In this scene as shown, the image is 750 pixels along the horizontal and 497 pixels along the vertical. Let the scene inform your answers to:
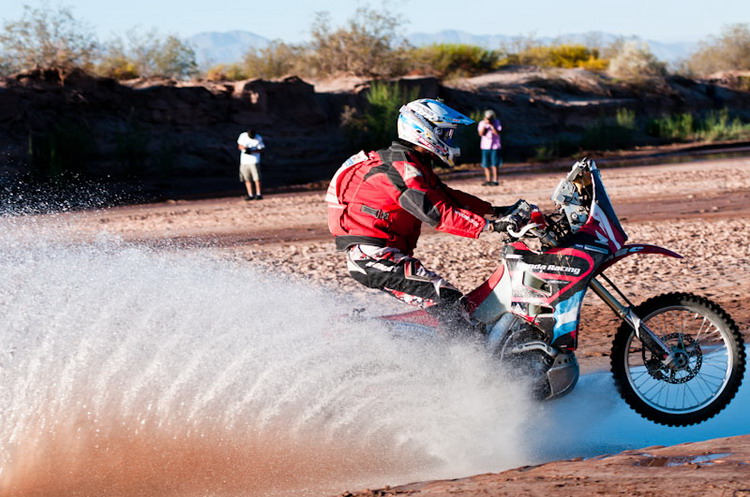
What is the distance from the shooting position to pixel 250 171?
19031 mm

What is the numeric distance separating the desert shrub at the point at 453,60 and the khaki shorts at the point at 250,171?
71.0ft

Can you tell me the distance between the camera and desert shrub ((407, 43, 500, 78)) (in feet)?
137

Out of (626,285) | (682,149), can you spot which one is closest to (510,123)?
(682,149)

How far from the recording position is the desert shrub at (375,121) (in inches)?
1112

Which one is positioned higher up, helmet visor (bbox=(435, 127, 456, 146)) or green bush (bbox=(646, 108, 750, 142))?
helmet visor (bbox=(435, 127, 456, 146))

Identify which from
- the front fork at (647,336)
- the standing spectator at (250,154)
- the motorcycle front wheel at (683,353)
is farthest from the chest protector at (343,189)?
the standing spectator at (250,154)

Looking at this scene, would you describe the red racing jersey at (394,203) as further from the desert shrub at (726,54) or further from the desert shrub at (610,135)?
the desert shrub at (726,54)

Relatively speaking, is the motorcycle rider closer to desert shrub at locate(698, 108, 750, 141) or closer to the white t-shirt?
the white t-shirt

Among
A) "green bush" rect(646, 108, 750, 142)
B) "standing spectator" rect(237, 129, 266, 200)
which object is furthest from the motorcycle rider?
"green bush" rect(646, 108, 750, 142)

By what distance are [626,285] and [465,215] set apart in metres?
4.67

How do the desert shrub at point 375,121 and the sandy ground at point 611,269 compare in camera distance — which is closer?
the sandy ground at point 611,269

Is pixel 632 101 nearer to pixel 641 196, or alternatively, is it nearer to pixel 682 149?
pixel 682 149

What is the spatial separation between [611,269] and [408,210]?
17.8 feet

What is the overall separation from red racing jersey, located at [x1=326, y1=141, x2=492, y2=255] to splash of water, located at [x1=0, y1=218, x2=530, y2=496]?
1.68 ft
